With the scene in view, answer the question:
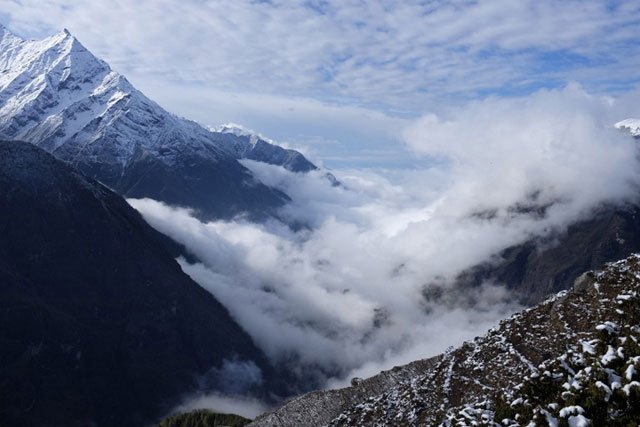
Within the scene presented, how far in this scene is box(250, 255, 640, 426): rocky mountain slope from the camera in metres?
27.7

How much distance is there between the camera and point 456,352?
78688mm

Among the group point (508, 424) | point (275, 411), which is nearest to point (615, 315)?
point (508, 424)

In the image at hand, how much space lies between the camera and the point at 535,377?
116ft

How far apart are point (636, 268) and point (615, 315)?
38.6ft

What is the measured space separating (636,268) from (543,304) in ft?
44.0

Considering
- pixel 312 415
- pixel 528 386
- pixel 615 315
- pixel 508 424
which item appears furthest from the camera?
pixel 312 415

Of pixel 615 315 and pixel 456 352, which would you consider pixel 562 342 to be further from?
pixel 456 352

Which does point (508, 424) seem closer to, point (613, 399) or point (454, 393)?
point (613, 399)

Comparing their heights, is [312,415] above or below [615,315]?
below

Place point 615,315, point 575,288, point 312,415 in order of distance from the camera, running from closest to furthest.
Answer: point 615,315 → point 575,288 → point 312,415

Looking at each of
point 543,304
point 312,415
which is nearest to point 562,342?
point 543,304

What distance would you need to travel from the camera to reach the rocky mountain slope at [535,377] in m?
27.7

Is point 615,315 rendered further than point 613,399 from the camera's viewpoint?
Yes

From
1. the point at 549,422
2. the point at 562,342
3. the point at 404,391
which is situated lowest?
the point at 404,391
